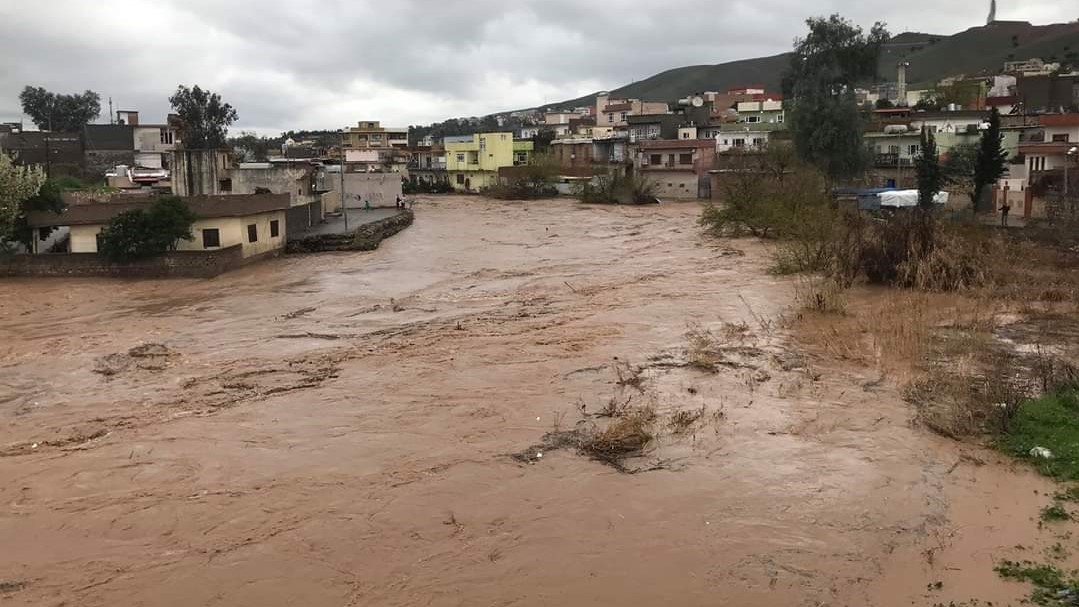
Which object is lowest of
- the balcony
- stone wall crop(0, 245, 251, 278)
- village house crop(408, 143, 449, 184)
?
stone wall crop(0, 245, 251, 278)

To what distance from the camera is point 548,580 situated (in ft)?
21.6

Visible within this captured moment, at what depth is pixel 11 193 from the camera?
76.7 ft

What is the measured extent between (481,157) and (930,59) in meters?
84.3

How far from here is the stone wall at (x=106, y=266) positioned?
23172 mm

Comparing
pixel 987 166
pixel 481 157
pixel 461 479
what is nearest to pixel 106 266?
pixel 461 479

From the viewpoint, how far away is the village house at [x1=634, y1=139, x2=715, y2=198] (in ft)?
165

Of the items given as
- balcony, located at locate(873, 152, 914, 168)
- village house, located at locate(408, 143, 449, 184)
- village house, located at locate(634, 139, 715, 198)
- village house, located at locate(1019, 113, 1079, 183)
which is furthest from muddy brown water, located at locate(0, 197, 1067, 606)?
village house, located at locate(408, 143, 449, 184)

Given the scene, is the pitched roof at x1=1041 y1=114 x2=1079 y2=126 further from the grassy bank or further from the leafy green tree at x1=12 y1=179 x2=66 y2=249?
the leafy green tree at x1=12 y1=179 x2=66 y2=249

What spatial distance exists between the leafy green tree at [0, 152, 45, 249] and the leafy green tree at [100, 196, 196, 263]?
8.53 feet

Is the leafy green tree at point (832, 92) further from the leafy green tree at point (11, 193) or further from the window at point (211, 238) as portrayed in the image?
the leafy green tree at point (11, 193)

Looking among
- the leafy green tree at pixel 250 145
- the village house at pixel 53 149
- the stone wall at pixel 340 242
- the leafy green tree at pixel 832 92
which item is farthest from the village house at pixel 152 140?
the leafy green tree at pixel 832 92

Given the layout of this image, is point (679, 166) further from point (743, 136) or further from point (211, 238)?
point (211, 238)

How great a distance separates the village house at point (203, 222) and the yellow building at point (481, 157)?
114 ft

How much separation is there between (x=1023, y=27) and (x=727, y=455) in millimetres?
141470
